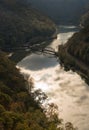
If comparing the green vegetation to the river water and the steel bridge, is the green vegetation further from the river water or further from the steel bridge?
the steel bridge

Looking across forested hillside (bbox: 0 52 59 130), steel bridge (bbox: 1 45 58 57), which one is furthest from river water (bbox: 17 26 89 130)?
forested hillside (bbox: 0 52 59 130)

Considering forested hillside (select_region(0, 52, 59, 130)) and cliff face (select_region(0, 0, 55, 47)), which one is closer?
forested hillside (select_region(0, 52, 59, 130))

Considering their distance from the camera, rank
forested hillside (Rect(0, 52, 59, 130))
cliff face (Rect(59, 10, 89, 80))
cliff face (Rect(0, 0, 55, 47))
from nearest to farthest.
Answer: forested hillside (Rect(0, 52, 59, 130)), cliff face (Rect(59, 10, 89, 80)), cliff face (Rect(0, 0, 55, 47))

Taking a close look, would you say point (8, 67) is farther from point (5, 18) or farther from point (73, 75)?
point (5, 18)

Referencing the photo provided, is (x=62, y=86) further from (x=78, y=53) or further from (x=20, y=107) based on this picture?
(x=20, y=107)

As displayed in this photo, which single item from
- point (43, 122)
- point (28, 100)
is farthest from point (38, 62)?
point (43, 122)

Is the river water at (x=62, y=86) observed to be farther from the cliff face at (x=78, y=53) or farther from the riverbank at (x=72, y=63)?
the cliff face at (x=78, y=53)

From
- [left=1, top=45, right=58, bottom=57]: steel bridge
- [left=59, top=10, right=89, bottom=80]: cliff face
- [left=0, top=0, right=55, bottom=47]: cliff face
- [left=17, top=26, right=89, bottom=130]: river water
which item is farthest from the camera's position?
[left=0, top=0, right=55, bottom=47]: cliff face
